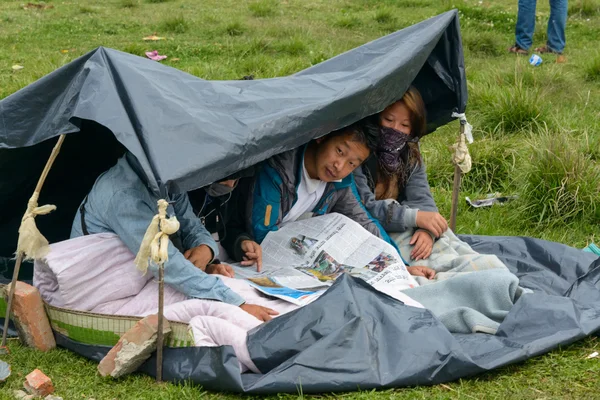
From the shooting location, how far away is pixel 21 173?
3.57 m

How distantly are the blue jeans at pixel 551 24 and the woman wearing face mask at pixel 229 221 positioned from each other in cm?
587

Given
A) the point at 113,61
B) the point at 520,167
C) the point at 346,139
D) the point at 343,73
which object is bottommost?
the point at 520,167

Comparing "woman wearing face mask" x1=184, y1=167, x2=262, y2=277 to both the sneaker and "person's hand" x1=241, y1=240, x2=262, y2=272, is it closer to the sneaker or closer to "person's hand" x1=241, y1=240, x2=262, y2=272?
"person's hand" x1=241, y1=240, x2=262, y2=272

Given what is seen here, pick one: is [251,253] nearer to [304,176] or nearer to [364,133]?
[304,176]

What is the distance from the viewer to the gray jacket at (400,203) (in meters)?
4.22

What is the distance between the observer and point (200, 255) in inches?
135

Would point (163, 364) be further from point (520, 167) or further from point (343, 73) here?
point (520, 167)

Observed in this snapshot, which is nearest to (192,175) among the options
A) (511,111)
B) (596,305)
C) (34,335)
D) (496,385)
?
(34,335)

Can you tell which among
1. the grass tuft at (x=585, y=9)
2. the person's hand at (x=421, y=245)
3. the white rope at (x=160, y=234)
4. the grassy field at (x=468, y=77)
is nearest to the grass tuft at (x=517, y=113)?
the grassy field at (x=468, y=77)

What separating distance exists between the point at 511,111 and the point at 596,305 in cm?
303

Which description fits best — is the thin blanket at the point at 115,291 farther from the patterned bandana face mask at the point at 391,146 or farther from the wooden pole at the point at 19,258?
the patterned bandana face mask at the point at 391,146

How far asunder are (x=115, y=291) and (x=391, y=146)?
5.35ft

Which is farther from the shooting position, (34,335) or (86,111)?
(34,335)

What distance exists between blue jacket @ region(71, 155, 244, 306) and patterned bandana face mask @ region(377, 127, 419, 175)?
132 cm
